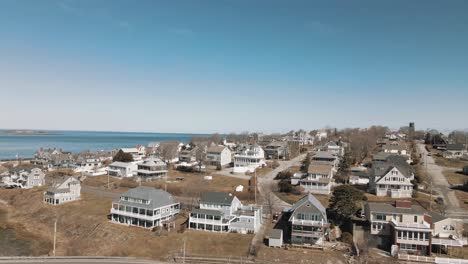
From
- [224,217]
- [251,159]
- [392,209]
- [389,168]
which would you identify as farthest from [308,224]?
[251,159]

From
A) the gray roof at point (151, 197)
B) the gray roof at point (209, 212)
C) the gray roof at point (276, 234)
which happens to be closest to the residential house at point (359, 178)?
the gray roof at point (276, 234)

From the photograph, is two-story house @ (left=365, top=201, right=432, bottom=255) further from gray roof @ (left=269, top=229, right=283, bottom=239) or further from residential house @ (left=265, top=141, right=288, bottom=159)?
residential house @ (left=265, top=141, right=288, bottom=159)

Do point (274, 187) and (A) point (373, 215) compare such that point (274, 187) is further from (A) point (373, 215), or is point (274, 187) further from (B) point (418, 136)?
(B) point (418, 136)

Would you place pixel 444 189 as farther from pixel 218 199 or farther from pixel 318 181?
pixel 218 199

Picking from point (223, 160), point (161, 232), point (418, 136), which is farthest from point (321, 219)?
point (418, 136)

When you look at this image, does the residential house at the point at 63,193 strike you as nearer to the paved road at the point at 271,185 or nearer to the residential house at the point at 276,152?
the paved road at the point at 271,185

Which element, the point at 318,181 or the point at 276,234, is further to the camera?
the point at 318,181

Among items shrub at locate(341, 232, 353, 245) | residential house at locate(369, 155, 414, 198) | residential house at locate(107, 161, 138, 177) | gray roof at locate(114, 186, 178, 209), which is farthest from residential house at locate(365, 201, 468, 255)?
residential house at locate(107, 161, 138, 177)
